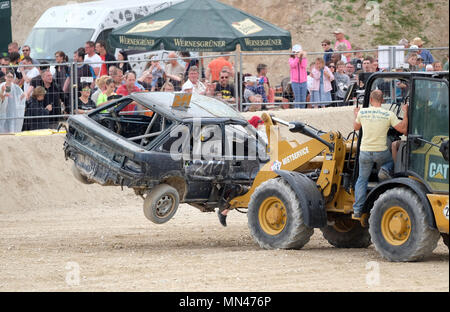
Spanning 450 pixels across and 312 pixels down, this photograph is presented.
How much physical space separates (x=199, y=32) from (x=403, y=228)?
Result: 10766 mm

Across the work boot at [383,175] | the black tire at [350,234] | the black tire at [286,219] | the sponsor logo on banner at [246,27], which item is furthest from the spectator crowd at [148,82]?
the work boot at [383,175]

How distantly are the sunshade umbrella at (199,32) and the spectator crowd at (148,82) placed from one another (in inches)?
20.8

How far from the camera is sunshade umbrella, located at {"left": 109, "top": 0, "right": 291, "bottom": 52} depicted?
19.7 m

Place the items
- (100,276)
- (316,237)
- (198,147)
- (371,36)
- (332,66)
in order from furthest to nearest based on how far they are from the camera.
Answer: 1. (371,36)
2. (332,66)
3. (316,237)
4. (198,147)
5. (100,276)

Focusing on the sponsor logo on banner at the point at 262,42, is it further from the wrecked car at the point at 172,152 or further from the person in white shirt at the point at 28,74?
the wrecked car at the point at 172,152

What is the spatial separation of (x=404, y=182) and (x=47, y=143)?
9038 millimetres

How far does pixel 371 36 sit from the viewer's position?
1276 inches

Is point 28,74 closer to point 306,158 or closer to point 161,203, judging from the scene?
point 161,203

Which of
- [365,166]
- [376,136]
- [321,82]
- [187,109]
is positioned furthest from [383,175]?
[321,82]

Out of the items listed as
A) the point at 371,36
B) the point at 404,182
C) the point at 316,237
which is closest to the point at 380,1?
the point at 371,36

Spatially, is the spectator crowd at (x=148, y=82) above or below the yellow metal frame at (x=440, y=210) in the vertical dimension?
above

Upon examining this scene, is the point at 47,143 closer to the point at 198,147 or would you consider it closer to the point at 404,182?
the point at 198,147

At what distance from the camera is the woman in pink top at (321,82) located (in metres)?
19.4

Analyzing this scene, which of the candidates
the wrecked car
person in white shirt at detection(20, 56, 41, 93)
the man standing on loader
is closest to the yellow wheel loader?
the man standing on loader
